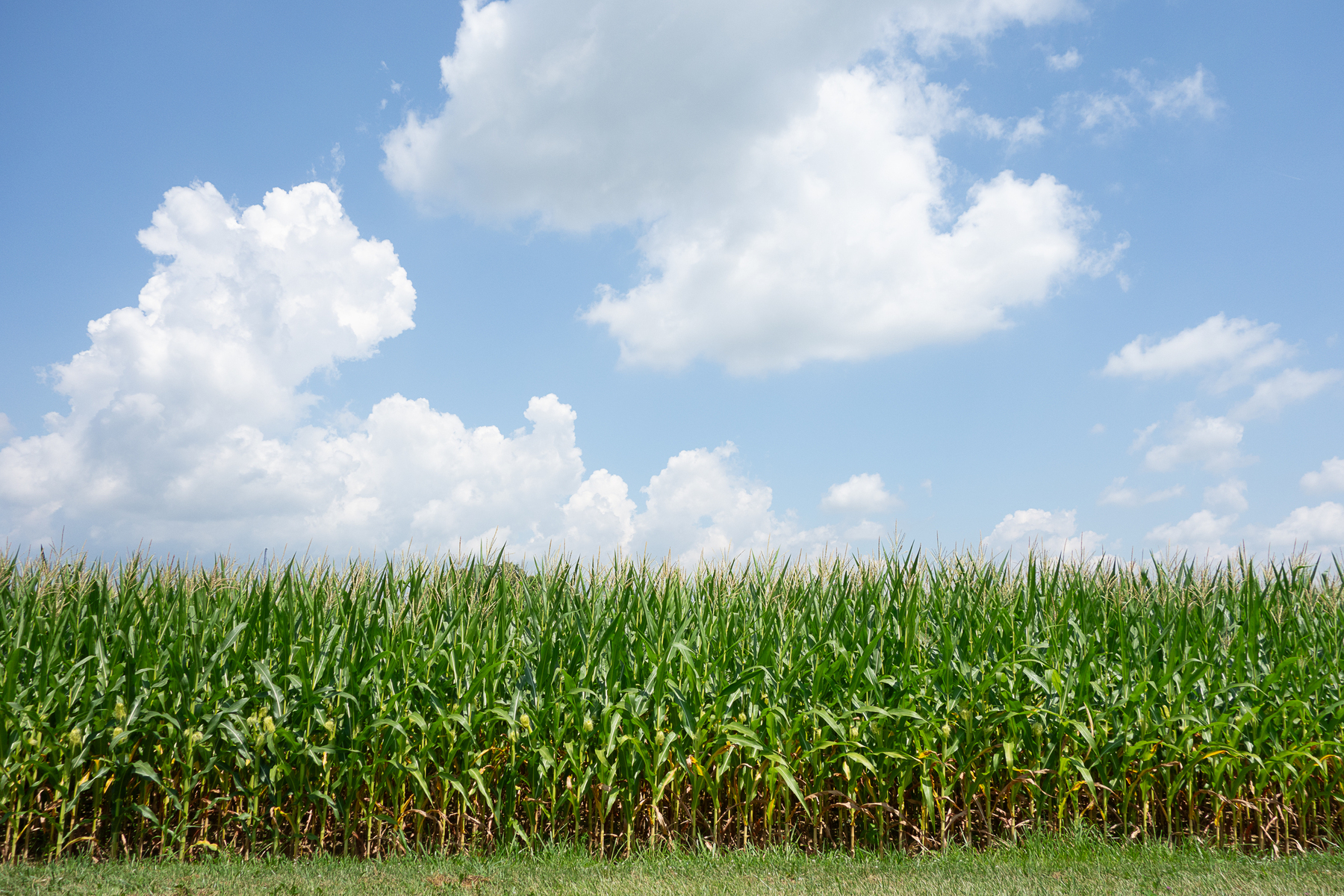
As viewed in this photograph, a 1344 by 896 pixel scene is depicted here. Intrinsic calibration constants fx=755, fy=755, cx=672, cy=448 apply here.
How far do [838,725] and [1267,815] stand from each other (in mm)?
3502

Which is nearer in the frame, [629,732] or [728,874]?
[728,874]

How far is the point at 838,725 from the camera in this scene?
533 centimetres

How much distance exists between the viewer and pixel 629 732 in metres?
5.40

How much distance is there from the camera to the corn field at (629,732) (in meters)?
5.33

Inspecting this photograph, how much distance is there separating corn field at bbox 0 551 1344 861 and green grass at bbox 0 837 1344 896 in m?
0.25

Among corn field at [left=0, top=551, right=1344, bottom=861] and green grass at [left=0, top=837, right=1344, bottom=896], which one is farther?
corn field at [left=0, top=551, right=1344, bottom=861]

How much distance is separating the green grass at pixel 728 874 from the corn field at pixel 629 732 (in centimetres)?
25

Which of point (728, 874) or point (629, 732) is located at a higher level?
point (629, 732)

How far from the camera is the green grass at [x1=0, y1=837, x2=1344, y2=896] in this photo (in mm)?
4539

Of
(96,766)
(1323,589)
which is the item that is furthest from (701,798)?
(1323,589)

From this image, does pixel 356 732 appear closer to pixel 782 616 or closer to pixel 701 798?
pixel 701 798

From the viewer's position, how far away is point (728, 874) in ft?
15.8

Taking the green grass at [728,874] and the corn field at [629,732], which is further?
the corn field at [629,732]

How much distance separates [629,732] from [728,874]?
1118 mm
